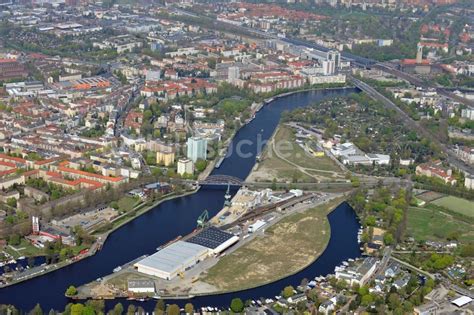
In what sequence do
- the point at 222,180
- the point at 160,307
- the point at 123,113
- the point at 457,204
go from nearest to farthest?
the point at 160,307
the point at 457,204
the point at 222,180
the point at 123,113

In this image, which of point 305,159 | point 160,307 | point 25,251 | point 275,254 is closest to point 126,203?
point 25,251

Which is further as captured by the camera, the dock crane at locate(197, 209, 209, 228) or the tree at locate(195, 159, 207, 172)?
the tree at locate(195, 159, 207, 172)

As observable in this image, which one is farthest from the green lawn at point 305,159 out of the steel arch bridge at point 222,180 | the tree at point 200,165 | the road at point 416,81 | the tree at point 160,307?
the tree at point 160,307

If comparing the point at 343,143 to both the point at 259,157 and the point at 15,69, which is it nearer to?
the point at 259,157

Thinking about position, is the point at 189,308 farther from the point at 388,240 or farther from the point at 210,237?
the point at 388,240

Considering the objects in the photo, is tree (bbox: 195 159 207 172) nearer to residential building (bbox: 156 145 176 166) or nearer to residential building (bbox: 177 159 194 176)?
residential building (bbox: 177 159 194 176)

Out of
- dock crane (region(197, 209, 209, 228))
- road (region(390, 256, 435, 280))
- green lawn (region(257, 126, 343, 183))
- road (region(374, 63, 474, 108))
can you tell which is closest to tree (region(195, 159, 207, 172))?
green lawn (region(257, 126, 343, 183))
